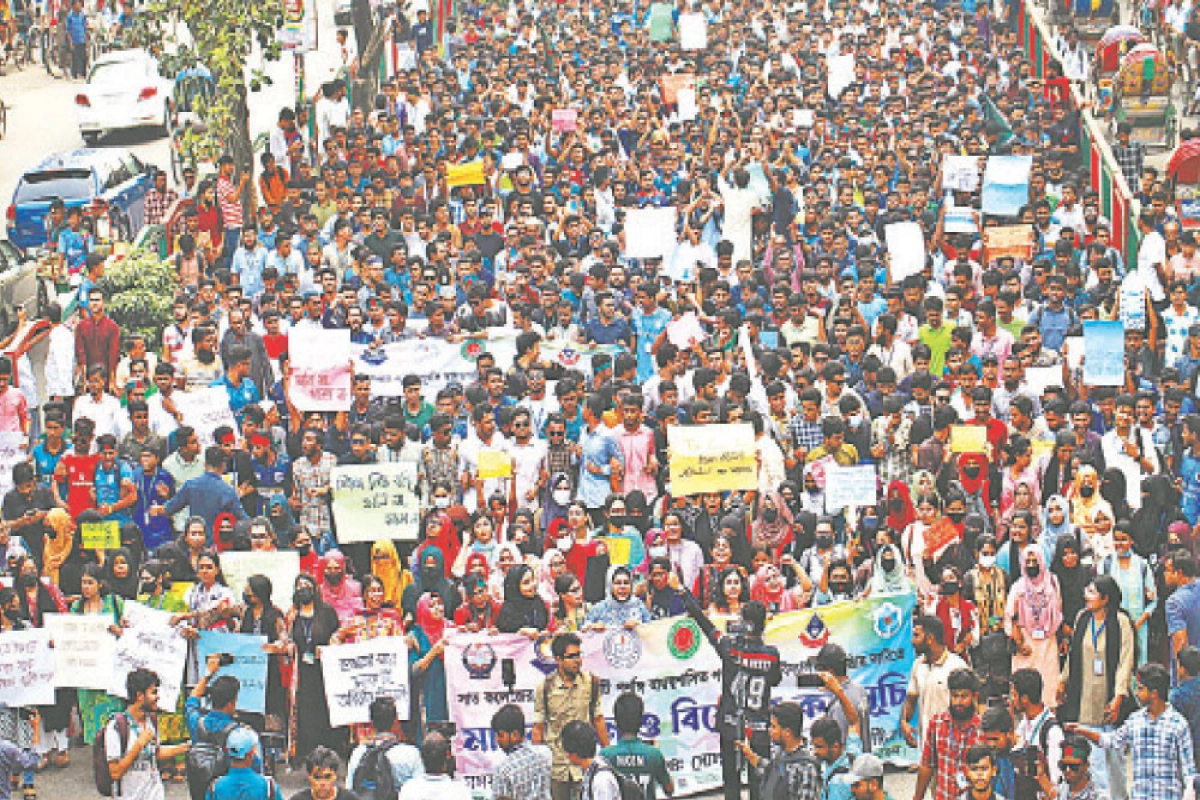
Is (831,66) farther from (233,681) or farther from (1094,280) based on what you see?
(233,681)

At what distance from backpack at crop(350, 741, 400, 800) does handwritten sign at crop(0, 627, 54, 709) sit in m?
3.15

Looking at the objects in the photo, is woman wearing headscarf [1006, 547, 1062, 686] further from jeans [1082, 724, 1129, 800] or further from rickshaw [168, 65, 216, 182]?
rickshaw [168, 65, 216, 182]

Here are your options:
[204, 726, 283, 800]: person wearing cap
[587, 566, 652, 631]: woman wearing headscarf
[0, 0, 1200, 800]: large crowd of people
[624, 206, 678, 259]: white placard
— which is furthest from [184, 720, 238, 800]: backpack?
[624, 206, 678, 259]: white placard

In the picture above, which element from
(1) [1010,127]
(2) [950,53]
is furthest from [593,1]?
(1) [1010,127]

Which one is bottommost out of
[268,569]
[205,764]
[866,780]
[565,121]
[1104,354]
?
[205,764]

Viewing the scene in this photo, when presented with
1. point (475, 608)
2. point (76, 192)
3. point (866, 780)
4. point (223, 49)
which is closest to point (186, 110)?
point (76, 192)

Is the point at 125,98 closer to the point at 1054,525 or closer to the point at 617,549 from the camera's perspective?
the point at 617,549

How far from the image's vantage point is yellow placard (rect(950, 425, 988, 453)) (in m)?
17.1

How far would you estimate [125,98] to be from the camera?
36344 mm

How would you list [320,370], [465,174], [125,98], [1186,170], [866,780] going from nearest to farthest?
[866,780]
[320,370]
[465,174]
[1186,170]
[125,98]

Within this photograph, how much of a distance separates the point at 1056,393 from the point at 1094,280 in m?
3.75

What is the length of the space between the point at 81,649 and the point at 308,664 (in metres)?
1.48

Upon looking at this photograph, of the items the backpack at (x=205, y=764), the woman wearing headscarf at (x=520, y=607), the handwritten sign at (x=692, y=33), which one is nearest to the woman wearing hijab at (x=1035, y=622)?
the woman wearing headscarf at (x=520, y=607)

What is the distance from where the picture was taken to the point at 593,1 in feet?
128
